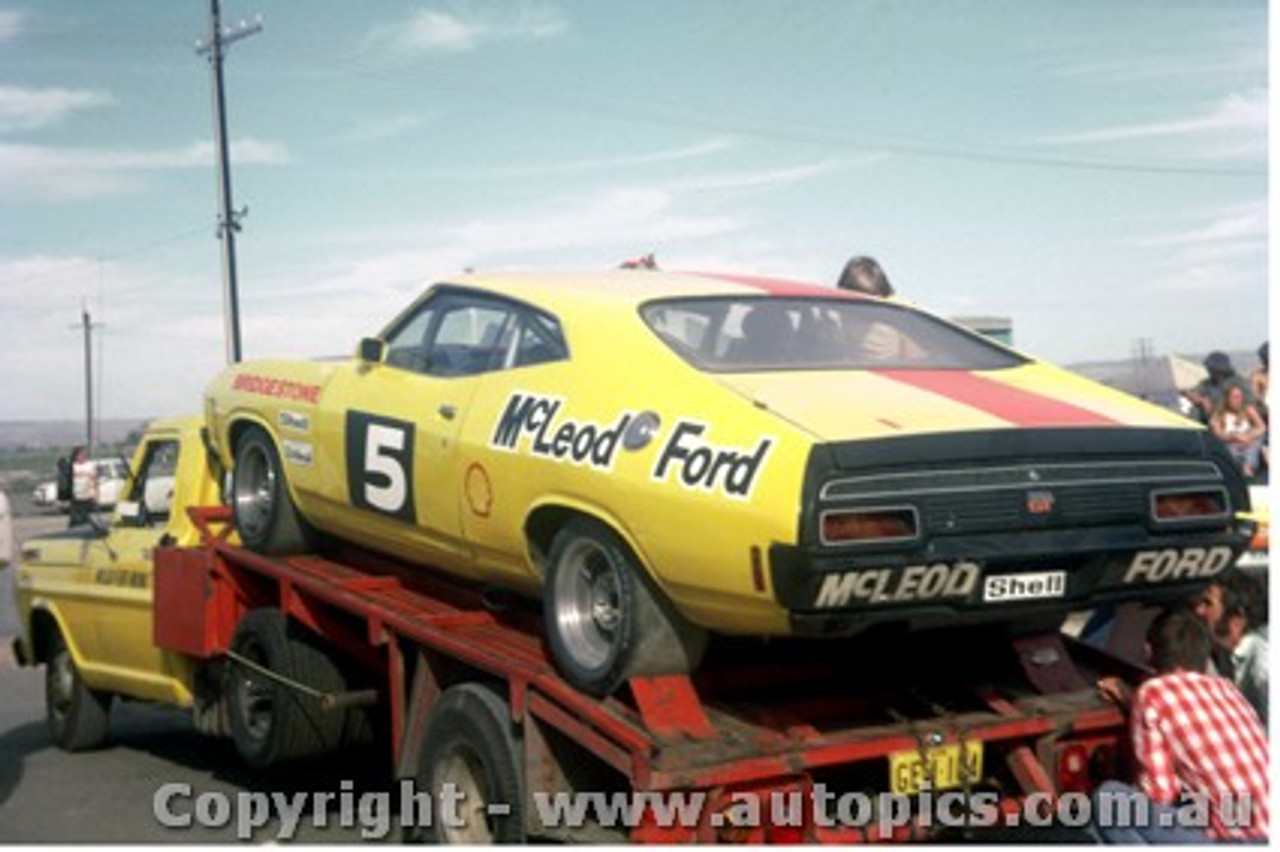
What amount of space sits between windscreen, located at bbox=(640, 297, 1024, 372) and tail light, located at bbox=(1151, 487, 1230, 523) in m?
0.96

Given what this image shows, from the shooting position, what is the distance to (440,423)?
547 cm

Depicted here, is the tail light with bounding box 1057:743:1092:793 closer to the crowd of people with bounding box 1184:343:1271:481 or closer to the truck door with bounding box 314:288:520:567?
the truck door with bounding box 314:288:520:567

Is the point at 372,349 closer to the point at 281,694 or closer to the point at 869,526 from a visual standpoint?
the point at 281,694

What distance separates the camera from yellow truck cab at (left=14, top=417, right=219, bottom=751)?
298 inches

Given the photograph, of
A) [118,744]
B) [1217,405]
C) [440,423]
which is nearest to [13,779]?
[118,744]

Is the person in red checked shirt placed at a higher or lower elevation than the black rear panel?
lower

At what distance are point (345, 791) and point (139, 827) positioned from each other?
91cm

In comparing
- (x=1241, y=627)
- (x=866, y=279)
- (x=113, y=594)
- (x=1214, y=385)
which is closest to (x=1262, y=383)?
(x=1214, y=385)

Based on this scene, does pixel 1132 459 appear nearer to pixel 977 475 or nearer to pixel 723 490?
pixel 977 475

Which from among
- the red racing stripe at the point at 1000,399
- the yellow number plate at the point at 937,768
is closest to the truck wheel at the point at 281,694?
the yellow number plate at the point at 937,768

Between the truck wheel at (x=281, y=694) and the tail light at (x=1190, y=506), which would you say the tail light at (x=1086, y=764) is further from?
the truck wheel at (x=281, y=694)

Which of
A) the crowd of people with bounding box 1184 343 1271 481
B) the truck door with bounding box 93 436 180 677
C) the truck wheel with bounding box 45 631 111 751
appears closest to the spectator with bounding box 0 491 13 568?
the truck door with bounding box 93 436 180 677

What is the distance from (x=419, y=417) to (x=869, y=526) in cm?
217

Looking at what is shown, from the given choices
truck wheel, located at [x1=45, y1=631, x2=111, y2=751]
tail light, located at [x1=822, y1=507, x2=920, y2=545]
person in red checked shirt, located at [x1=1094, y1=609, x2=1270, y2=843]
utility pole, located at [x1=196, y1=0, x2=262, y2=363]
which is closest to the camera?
tail light, located at [x1=822, y1=507, x2=920, y2=545]
